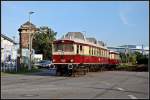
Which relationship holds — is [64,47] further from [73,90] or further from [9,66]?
[73,90]

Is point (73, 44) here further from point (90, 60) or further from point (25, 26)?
point (25, 26)

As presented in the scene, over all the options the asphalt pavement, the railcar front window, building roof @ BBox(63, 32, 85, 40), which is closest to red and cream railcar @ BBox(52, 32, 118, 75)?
the railcar front window

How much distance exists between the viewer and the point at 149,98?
17609 millimetres

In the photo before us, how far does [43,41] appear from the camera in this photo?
134250 mm

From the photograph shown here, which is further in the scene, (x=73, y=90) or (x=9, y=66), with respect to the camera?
(x=9, y=66)

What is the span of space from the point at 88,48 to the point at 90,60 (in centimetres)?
157

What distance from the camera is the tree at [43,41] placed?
130538 mm

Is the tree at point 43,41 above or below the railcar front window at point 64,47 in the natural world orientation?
above

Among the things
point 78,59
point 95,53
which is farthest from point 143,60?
point 78,59

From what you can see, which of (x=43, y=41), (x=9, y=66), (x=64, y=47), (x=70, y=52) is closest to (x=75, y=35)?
(x=64, y=47)

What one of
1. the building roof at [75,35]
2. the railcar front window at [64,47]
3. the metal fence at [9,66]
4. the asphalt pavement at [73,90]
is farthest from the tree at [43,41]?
the asphalt pavement at [73,90]

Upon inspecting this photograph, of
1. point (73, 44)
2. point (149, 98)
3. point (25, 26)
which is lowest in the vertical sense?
point (149, 98)

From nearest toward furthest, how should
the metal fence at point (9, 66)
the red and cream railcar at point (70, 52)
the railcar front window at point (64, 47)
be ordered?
1. the red and cream railcar at point (70, 52)
2. the railcar front window at point (64, 47)
3. the metal fence at point (9, 66)

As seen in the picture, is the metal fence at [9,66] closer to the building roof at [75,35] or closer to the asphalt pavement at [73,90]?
the building roof at [75,35]
